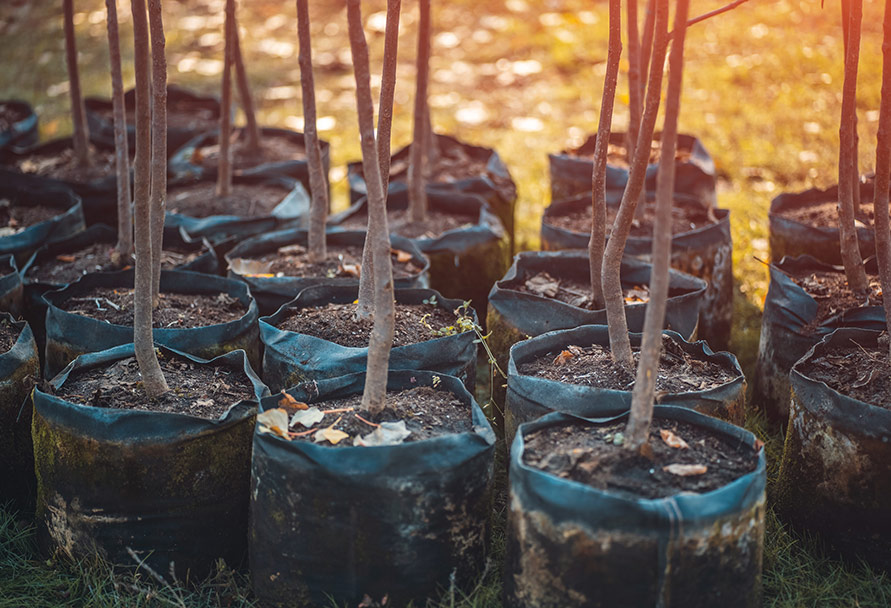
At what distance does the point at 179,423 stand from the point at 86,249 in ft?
5.35

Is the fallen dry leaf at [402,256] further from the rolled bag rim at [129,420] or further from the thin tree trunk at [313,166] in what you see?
the rolled bag rim at [129,420]

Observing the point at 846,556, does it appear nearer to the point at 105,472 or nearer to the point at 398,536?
the point at 398,536

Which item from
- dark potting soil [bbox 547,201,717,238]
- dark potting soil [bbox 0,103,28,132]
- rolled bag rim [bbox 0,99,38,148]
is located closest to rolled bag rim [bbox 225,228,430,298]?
dark potting soil [bbox 547,201,717,238]

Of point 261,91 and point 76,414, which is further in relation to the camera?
point 261,91

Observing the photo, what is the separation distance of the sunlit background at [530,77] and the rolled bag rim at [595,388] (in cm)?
153

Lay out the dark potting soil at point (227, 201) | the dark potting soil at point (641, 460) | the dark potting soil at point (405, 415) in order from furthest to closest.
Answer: the dark potting soil at point (227, 201)
the dark potting soil at point (405, 415)
the dark potting soil at point (641, 460)

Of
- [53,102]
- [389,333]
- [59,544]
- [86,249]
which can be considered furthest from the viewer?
[53,102]

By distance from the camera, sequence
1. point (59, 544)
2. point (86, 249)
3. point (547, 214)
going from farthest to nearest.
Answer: point (547, 214), point (86, 249), point (59, 544)

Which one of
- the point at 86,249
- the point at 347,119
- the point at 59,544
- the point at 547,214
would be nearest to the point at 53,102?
the point at 347,119

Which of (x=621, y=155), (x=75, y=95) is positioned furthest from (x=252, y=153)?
(x=621, y=155)

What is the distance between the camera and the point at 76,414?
196cm

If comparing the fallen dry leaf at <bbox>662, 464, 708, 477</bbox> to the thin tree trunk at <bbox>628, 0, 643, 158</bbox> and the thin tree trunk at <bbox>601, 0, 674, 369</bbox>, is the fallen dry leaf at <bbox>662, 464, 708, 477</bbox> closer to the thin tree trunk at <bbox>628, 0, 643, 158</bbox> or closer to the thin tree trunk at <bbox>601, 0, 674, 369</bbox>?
the thin tree trunk at <bbox>601, 0, 674, 369</bbox>

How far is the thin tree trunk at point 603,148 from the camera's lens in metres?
2.28

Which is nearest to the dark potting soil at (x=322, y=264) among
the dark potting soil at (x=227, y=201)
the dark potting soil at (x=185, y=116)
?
the dark potting soil at (x=227, y=201)
